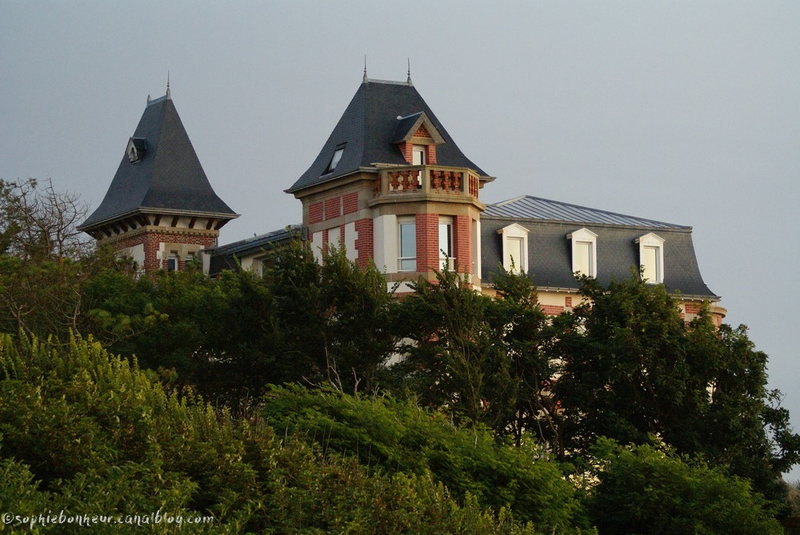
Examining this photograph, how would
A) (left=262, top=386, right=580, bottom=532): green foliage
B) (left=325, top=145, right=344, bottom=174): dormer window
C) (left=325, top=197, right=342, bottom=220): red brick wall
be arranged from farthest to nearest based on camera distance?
(left=325, top=145, right=344, bottom=174): dormer window
(left=325, top=197, right=342, bottom=220): red brick wall
(left=262, top=386, right=580, bottom=532): green foliage

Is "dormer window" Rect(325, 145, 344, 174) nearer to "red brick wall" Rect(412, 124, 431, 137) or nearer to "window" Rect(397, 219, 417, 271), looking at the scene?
"red brick wall" Rect(412, 124, 431, 137)

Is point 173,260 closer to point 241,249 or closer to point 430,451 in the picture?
point 241,249

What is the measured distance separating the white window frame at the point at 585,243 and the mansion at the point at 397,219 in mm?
45

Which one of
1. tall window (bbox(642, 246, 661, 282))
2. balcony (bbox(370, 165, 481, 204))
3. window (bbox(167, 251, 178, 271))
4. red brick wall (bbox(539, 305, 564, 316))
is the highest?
balcony (bbox(370, 165, 481, 204))

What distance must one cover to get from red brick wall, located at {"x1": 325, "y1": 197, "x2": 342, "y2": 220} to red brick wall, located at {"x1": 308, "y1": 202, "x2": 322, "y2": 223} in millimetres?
357

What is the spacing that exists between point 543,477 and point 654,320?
10.2 metres

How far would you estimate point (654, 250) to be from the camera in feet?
164

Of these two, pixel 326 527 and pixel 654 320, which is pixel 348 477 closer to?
pixel 326 527

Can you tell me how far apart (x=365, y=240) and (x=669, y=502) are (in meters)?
16.5

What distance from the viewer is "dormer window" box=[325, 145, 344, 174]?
44375mm

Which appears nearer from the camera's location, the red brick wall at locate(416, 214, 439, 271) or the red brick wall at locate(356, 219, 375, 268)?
the red brick wall at locate(416, 214, 439, 271)

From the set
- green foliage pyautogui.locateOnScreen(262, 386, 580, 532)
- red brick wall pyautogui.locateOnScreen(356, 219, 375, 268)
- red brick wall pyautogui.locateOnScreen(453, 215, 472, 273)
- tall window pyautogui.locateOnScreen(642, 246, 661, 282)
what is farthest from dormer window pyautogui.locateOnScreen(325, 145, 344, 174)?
green foliage pyautogui.locateOnScreen(262, 386, 580, 532)

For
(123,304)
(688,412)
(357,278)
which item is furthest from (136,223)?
(688,412)

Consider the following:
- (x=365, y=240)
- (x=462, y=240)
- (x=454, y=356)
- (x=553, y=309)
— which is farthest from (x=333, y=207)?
(x=454, y=356)
